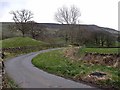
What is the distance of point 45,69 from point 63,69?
287 centimetres

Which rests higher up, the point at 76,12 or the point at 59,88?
the point at 76,12

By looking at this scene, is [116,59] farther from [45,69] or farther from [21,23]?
[21,23]

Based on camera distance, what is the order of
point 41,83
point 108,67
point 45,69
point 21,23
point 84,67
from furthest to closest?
point 21,23 < point 45,69 < point 84,67 < point 108,67 < point 41,83

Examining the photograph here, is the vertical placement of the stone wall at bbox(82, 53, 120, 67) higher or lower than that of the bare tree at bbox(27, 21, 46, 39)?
lower

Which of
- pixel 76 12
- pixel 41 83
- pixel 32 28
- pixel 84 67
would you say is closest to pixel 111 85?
pixel 41 83

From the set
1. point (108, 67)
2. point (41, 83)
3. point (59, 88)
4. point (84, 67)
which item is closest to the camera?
point (59, 88)

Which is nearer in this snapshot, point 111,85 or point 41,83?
point 111,85

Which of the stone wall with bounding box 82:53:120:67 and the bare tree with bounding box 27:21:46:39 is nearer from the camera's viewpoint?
the stone wall with bounding box 82:53:120:67

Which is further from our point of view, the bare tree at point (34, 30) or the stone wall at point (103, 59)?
the bare tree at point (34, 30)

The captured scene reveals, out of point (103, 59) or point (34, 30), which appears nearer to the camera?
point (103, 59)

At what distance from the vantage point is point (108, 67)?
2523cm

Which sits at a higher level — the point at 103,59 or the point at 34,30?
the point at 34,30

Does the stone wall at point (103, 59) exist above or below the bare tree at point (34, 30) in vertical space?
below

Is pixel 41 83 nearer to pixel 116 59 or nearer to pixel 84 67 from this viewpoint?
pixel 84 67
